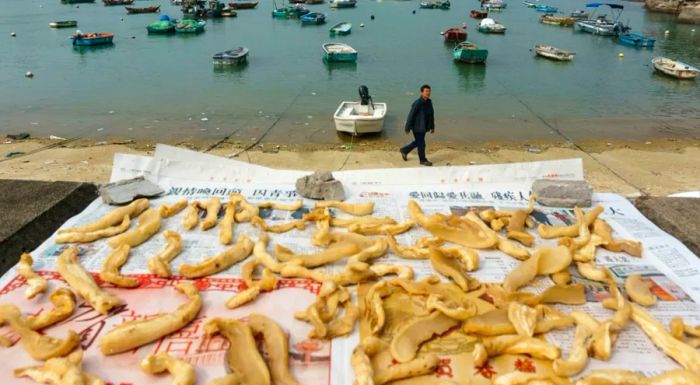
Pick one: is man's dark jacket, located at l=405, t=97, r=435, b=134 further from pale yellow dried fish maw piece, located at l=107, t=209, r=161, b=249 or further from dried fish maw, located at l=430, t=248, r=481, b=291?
pale yellow dried fish maw piece, located at l=107, t=209, r=161, b=249

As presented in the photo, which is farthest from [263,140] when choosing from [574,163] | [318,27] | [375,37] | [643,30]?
[643,30]

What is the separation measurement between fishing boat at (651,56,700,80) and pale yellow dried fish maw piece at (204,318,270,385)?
2656 cm

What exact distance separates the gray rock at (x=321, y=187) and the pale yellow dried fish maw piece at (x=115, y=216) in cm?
160

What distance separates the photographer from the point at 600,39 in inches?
1507

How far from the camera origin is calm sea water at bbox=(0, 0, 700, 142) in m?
14.8

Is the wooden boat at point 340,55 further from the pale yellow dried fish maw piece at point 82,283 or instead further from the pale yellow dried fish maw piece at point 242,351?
the pale yellow dried fish maw piece at point 242,351

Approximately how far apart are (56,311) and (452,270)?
270 centimetres

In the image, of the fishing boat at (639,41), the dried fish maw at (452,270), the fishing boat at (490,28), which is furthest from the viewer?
the fishing boat at (490,28)

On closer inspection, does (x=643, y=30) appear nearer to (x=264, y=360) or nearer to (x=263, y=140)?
(x=263, y=140)

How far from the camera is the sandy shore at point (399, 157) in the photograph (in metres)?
8.89

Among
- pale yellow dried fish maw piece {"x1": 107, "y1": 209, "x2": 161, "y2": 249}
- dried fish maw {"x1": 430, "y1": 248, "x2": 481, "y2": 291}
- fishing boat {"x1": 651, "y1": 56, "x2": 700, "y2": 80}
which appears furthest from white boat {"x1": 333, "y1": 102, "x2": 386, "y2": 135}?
fishing boat {"x1": 651, "y1": 56, "x2": 700, "y2": 80}

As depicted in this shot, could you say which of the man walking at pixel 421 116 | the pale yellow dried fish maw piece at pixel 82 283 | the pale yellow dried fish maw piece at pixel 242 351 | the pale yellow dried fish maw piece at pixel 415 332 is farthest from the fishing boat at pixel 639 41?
the pale yellow dried fish maw piece at pixel 82 283

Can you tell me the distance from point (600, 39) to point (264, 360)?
4465 centimetres

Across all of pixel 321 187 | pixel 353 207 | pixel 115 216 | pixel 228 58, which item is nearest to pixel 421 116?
pixel 321 187
